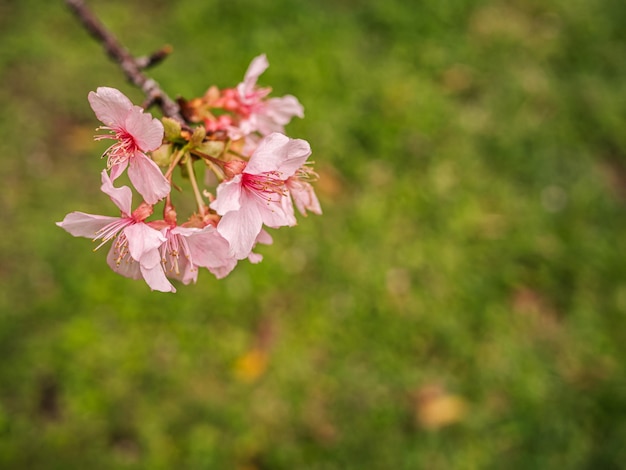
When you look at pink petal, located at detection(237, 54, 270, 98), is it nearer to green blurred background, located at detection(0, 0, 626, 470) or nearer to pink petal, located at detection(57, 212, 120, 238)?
pink petal, located at detection(57, 212, 120, 238)

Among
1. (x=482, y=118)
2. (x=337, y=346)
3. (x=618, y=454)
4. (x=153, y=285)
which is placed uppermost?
(x=153, y=285)

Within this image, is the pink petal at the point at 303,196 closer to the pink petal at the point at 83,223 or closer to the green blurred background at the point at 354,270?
the pink petal at the point at 83,223

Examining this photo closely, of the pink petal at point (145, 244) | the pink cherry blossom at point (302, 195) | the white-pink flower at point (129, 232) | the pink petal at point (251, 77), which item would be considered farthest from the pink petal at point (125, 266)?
the pink petal at point (251, 77)

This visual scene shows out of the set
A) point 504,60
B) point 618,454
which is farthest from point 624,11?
point 618,454

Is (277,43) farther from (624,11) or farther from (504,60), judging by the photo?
(624,11)

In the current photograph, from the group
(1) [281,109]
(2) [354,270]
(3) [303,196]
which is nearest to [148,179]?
(3) [303,196]

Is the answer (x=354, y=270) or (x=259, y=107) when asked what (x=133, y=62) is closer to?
(x=259, y=107)

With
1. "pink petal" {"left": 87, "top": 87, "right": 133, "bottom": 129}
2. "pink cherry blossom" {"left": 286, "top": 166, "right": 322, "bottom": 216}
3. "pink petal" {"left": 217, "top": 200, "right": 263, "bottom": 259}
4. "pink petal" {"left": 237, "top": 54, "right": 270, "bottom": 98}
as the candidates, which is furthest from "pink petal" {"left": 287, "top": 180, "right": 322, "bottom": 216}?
"pink petal" {"left": 87, "top": 87, "right": 133, "bottom": 129}
